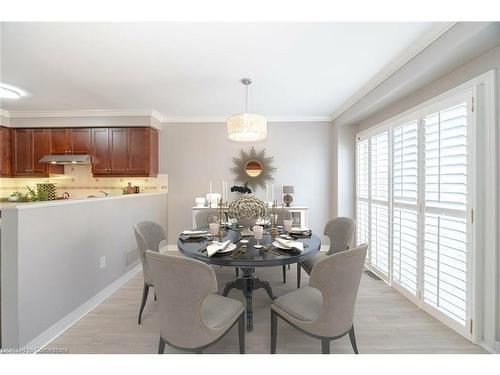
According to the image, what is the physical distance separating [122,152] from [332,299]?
158 inches

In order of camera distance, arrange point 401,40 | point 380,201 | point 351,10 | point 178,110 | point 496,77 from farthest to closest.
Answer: point 178,110 < point 380,201 < point 401,40 < point 496,77 < point 351,10

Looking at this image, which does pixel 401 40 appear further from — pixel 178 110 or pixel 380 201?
pixel 178 110

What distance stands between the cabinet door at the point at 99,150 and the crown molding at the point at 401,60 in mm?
4083

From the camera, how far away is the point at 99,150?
399cm

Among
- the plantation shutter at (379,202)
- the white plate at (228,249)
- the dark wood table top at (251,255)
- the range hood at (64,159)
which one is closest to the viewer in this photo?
the dark wood table top at (251,255)

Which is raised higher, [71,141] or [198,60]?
[198,60]

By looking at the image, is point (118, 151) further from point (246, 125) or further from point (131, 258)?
point (246, 125)

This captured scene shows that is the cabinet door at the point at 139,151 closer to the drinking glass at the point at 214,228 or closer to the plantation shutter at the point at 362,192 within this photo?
the drinking glass at the point at 214,228

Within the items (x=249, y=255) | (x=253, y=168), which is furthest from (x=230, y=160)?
(x=249, y=255)

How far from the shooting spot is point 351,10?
128 centimetres

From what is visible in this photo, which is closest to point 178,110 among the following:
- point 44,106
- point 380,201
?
point 44,106

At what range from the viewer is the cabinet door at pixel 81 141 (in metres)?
3.96

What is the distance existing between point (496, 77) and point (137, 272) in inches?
169

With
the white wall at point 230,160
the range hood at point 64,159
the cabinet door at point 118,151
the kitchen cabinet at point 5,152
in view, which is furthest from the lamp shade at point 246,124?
the kitchen cabinet at point 5,152
